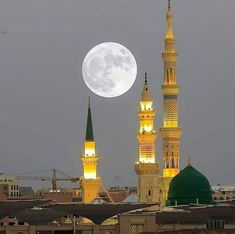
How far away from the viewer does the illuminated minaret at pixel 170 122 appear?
356 ft

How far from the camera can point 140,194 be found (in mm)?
108562

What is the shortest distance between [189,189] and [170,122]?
11376 millimetres

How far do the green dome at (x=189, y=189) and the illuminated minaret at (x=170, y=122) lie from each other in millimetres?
8525

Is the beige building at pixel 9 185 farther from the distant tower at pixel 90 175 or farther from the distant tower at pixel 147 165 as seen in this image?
the distant tower at pixel 147 165

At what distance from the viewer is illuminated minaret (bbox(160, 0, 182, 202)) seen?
108375 mm

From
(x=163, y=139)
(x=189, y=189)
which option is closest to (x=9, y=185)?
(x=163, y=139)

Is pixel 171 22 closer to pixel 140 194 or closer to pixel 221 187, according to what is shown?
pixel 140 194

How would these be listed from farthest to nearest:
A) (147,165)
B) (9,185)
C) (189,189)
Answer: (9,185) → (147,165) → (189,189)

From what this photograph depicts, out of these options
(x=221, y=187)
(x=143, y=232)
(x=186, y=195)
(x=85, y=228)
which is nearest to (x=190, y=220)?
(x=85, y=228)

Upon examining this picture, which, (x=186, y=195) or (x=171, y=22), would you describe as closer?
(x=186, y=195)

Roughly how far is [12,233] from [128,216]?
7.37m

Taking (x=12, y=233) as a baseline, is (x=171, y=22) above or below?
above

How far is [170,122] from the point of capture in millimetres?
108625

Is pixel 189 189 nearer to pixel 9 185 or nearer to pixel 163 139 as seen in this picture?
pixel 163 139
